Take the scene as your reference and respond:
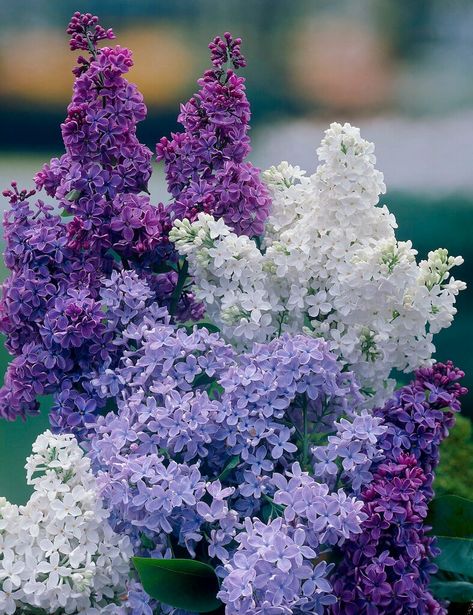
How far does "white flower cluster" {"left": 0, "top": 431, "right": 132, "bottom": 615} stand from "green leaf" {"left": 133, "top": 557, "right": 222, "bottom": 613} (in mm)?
55

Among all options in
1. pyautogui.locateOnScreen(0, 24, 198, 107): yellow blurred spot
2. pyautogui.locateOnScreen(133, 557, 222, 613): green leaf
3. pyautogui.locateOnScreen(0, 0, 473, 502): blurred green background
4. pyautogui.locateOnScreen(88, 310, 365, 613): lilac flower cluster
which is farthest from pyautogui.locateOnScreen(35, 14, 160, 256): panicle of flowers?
pyautogui.locateOnScreen(0, 24, 198, 107): yellow blurred spot

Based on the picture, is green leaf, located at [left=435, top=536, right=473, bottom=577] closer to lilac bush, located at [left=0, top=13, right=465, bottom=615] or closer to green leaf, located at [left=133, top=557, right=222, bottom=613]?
lilac bush, located at [left=0, top=13, right=465, bottom=615]

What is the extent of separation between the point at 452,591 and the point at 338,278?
17.2 inches

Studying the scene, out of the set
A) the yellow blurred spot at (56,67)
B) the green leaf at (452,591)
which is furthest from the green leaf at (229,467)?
the yellow blurred spot at (56,67)

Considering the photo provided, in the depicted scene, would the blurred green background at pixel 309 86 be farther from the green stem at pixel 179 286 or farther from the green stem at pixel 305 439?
the green stem at pixel 305 439

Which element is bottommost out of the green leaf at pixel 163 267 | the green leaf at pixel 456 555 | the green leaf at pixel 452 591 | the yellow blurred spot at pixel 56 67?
the green leaf at pixel 452 591

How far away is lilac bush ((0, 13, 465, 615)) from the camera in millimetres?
1027

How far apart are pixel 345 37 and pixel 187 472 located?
2.20 m

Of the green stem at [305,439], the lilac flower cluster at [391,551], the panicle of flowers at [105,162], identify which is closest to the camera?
the lilac flower cluster at [391,551]

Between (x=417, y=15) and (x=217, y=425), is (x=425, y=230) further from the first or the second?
(x=217, y=425)

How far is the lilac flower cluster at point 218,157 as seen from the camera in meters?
1.26

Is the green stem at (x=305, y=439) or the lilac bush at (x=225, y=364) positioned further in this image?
the green stem at (x=305, y=439)

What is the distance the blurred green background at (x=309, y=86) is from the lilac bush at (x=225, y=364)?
4.81 ft

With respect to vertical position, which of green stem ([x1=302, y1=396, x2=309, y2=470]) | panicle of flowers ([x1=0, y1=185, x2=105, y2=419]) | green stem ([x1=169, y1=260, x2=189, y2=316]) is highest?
green stem ([x1=169, y1=260, x2=189, y2=316])
